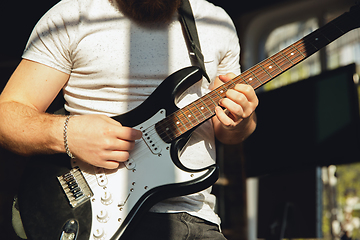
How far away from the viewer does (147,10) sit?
1097mm

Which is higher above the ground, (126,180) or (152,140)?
(152,140)

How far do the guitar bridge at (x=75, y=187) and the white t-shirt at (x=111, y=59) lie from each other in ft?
0.71

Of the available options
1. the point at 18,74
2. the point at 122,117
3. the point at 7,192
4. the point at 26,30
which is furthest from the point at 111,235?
the point at 26,30

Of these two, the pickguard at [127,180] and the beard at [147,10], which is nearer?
the pickguard at [127,180]

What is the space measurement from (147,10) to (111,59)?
224 mm

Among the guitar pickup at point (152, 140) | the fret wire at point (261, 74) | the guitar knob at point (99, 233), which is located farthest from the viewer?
the fret wire at point (261, 74)

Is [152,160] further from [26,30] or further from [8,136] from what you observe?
[26,30]

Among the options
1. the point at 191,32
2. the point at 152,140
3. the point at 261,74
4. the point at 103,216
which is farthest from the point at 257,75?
the point at 103,216

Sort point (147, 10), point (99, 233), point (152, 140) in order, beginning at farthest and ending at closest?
1. point (147, 10)
2. point (152, 140)
3. point (99, 233)

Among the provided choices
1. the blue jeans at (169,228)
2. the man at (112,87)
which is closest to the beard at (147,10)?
the man at (112,87)

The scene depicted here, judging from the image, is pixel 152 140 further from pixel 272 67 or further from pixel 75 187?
pixel 272 67

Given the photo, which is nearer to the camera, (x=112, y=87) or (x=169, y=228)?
(x=169, y=228)

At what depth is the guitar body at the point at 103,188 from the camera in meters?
0.88

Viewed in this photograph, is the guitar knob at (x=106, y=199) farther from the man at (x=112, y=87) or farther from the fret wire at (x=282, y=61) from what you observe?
the fret wire at (x=282, y=61)
